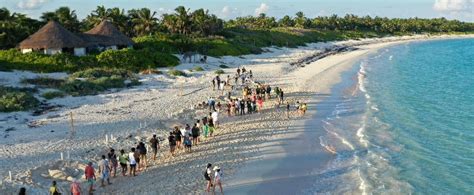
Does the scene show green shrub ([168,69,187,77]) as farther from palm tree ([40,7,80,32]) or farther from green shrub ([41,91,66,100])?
palm tree ([40,7,80,32])

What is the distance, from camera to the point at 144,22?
208 ft

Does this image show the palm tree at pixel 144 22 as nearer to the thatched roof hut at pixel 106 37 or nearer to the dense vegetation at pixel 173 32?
the dense vegetation at pixel 173 32

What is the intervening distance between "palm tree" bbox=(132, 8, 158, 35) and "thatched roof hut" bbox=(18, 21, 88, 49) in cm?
1865

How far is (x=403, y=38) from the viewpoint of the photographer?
133 metres

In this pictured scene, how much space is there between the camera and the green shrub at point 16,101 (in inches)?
1025

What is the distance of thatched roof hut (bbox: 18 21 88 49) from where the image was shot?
43.3 meters

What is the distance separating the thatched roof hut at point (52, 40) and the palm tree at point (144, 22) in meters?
18.7

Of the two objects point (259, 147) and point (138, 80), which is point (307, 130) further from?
point (138, 80)

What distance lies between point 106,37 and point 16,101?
2329cm

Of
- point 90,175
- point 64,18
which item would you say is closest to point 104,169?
point 90,175

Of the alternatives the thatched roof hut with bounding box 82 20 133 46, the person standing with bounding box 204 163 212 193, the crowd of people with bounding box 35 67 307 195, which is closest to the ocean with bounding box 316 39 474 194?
the crowd of people with bounding box 35 67 307 195

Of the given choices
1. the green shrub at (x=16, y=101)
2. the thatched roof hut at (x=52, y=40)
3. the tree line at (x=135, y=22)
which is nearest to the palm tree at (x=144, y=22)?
the tree line at (x=135, y=22)

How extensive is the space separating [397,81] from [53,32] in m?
32.9

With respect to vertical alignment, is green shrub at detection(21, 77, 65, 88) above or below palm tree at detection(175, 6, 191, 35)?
below
